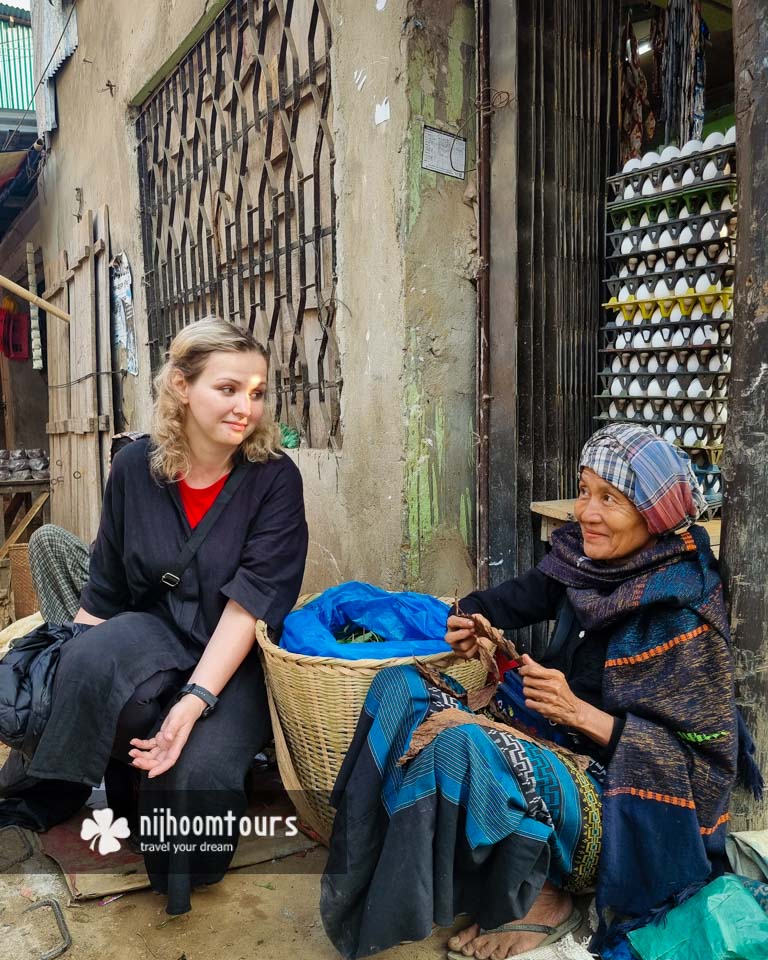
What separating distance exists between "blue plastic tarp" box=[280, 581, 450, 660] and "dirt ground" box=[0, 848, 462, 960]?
0.66m

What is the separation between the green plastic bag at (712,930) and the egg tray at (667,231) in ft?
6.26

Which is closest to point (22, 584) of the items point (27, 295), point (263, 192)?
point (27, 295)

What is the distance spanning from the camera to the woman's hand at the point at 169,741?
189 cm

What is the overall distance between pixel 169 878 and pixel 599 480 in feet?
4.83

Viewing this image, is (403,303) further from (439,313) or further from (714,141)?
(714,141)

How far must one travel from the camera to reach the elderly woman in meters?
1.56

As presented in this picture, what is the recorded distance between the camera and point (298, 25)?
3.54 meters

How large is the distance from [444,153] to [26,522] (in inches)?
256

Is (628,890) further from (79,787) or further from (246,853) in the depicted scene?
(79,787)

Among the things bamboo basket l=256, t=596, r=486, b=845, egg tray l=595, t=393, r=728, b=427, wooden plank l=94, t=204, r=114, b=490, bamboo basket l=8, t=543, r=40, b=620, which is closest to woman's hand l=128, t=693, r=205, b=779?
bamboo basket l=256, t=596, r=486, b=845

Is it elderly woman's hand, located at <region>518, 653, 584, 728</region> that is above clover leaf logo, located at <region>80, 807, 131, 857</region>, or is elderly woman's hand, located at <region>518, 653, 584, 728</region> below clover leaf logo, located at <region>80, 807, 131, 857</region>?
above

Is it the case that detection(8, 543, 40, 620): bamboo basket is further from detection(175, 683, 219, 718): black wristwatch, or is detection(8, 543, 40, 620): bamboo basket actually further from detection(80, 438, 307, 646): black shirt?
detection(175, 683, 219, 718): black wristwatch

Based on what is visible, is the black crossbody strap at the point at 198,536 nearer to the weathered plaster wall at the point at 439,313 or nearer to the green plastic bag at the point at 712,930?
the weathered plaster wall at the point at 439,313

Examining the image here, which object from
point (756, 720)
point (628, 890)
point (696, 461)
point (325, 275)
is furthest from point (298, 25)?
point (628, 890)
